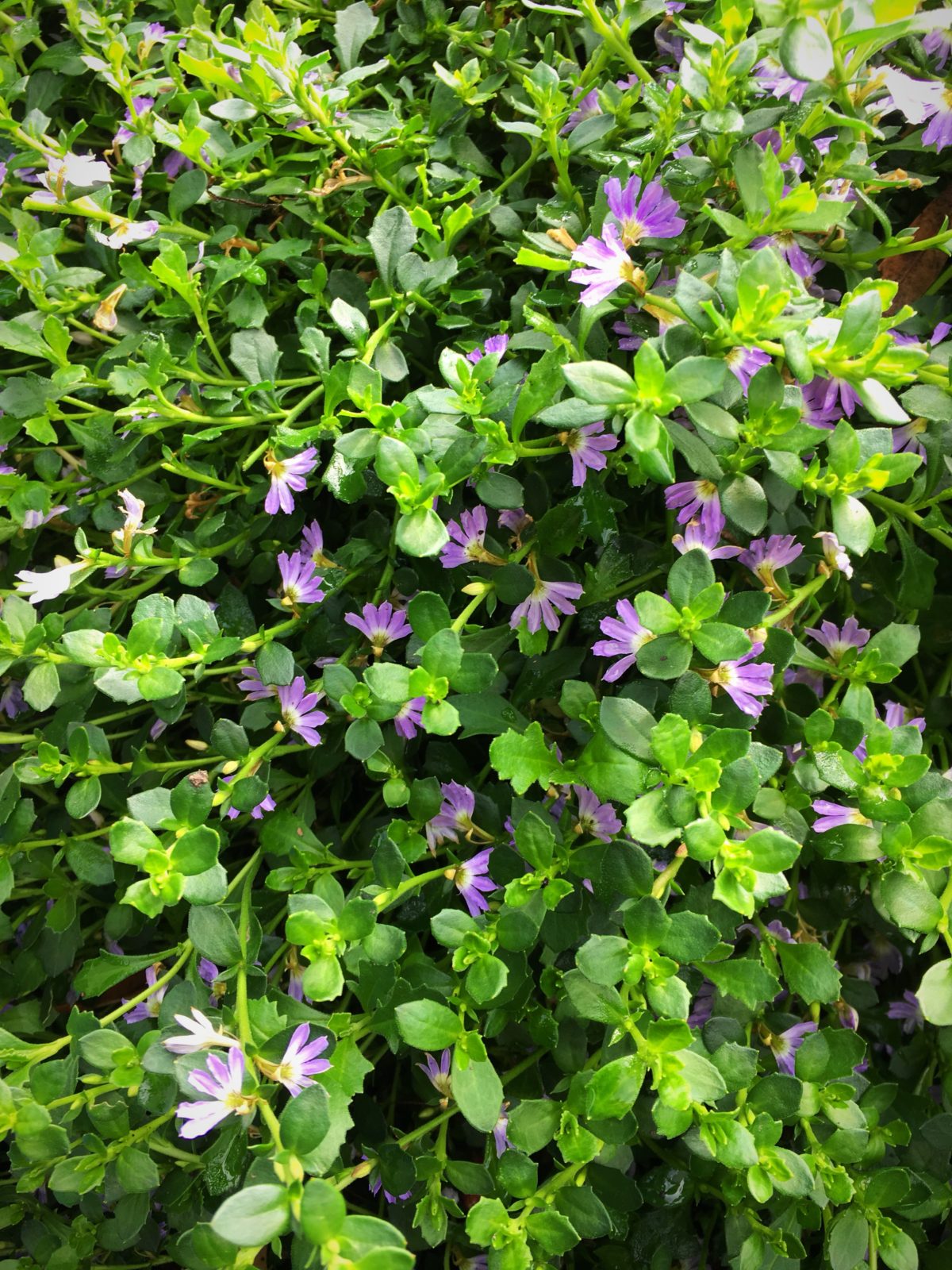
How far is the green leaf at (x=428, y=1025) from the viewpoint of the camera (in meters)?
0.70

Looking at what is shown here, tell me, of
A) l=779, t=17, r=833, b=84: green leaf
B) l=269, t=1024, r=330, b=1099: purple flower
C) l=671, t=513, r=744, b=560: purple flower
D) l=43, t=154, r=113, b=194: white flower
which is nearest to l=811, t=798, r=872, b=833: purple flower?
l=671, t=513, r=744, b=560: purple flower

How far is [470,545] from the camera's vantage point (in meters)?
0.85

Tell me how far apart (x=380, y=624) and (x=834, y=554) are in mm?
423

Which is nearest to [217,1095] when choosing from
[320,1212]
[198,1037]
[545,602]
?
[198,1037]

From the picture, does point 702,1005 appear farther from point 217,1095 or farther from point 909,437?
point 909,437

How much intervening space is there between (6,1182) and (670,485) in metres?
1.03

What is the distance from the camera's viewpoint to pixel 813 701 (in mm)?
866

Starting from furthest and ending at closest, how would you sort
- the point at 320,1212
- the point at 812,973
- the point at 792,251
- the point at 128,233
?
the point at 128,233 → the point at 792,251 → the point at 812,973 → the point at 320,1212

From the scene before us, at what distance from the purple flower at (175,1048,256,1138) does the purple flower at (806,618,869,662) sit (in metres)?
0.63

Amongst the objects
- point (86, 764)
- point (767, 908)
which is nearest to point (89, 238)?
point (86, 764)

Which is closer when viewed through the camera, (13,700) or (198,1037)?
(198,1037)

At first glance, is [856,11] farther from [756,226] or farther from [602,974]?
[602,974]

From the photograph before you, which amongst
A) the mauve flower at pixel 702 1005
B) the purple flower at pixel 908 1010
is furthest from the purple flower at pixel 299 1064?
the purple flower at pixel 908 1010

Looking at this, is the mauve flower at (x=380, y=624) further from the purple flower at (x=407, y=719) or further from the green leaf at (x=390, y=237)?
the green leaf at (x=390, y=237)
